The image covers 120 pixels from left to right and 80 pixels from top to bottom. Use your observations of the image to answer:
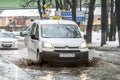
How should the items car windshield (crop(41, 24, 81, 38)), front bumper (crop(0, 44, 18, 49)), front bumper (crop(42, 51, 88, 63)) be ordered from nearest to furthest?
Answer: front bumper (crop(42, 51, 88, 63)) < car windshield (crop(41, 24, 81, 38)) < front bumper (crop(0, 44, 18, 49))

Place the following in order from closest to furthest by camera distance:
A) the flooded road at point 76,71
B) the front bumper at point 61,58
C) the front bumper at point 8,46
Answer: the flooded road at point 76,71 → the front bumper at point 61,58 → the front bumper at point 8,46

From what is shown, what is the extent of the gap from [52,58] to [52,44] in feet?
1.62

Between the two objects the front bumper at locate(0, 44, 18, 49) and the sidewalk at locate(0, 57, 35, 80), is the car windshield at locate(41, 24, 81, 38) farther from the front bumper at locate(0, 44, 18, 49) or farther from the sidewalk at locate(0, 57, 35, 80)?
the front bumper at locate(0, 44, 18, 49)

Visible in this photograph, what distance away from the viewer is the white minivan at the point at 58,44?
17000 mm

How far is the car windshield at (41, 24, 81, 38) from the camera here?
18.1 metres

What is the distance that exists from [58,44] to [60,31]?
4.68 feet

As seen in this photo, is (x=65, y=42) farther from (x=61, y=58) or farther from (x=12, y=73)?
(x=12, y=73)

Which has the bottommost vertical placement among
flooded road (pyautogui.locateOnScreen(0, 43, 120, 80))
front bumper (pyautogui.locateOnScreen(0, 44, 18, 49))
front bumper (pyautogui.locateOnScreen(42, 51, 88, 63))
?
front bumper (pyautogui.locateOnScreen(0, 44, 18, 49))

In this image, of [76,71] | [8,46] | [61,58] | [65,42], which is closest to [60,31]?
[65,42]

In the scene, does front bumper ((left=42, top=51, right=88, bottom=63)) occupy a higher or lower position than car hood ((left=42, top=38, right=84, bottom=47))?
lower

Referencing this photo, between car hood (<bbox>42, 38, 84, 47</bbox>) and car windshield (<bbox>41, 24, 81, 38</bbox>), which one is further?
car windshield (<bbox>41, 24, 81, 38</bbox>)

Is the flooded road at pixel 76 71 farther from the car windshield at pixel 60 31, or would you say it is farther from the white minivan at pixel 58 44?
the car windshield at pixel 60 31

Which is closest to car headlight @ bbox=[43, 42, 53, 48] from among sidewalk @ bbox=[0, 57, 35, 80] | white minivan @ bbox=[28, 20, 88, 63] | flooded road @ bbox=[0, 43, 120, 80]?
white minivan @ bbox=[28, 20, 88, 63]

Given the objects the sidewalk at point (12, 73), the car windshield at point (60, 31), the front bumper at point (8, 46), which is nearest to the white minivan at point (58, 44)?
the car windshield at point (60, 31)
